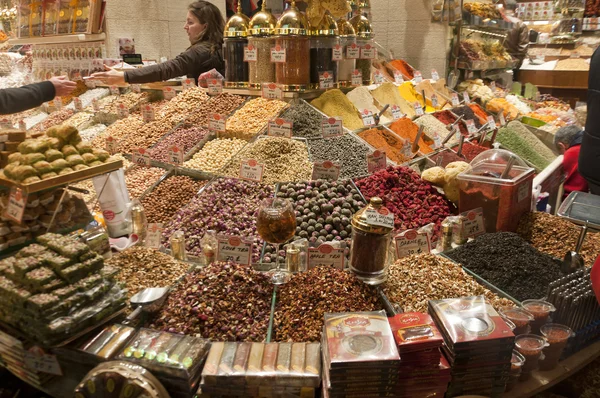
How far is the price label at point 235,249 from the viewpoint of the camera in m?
2.08

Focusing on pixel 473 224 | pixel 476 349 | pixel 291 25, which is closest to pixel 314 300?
pixel 476 349

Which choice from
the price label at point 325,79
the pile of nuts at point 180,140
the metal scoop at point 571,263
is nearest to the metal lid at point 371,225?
the metal scoop at point 571,263

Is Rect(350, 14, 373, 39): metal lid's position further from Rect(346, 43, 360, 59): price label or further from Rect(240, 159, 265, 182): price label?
Rect(240, 159, 265, 182): price label

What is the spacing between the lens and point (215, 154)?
133 inches

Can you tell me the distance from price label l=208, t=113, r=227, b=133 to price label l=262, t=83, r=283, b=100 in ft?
1.56

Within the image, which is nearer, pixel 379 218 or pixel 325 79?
pixel 379 218

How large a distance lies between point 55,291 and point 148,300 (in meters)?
0.33

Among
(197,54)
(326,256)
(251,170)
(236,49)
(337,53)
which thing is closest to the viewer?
(326,256)

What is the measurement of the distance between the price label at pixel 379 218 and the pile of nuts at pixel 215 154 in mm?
1604

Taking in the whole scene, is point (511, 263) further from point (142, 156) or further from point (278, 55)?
point (142, 156)

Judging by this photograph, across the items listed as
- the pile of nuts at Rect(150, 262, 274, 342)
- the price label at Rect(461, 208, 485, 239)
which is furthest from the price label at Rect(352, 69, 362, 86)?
the pile of nuts at Rect(150, 262, 274, 342)

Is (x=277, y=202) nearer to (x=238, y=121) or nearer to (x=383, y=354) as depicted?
(x=383, y=354)

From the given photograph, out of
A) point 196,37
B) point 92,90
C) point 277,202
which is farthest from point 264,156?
point 92,90

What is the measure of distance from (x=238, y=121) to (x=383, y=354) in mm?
2637
